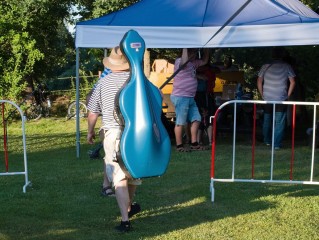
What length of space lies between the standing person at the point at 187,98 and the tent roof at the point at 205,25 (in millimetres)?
1068

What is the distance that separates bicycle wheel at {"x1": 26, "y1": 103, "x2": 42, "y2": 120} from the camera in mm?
18869

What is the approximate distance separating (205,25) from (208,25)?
0.04 m

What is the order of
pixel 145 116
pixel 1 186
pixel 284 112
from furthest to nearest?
pixel 284 112 → pixel 1 186 → pixel 145 116

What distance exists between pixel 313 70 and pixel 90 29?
6955 millimetres

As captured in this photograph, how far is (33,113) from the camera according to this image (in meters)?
19.0

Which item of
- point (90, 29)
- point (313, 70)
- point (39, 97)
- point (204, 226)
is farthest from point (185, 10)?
point (39, 97)

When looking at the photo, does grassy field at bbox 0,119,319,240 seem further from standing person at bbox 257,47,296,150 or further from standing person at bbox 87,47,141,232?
standing person at bbox 257,47,296,150

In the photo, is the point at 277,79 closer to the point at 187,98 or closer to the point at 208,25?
the point at 187,98

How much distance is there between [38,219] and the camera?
5.91 metres

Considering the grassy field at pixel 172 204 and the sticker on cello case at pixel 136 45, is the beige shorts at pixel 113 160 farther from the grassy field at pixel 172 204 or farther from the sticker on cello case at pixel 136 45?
the sticker on cello case at pixel 136 45

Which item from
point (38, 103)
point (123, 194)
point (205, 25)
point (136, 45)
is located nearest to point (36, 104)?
point (38, 103)

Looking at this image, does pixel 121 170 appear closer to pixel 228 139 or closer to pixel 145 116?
pixel 145 116

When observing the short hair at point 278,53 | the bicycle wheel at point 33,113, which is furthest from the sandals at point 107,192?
the bicycle wheel at point 33,113

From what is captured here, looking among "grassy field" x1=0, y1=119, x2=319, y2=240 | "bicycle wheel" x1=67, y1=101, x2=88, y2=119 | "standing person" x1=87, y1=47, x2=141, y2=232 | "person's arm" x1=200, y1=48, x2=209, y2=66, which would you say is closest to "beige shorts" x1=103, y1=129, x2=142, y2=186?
"standing person" x1=87, y1=47, x2=141, y2=232
